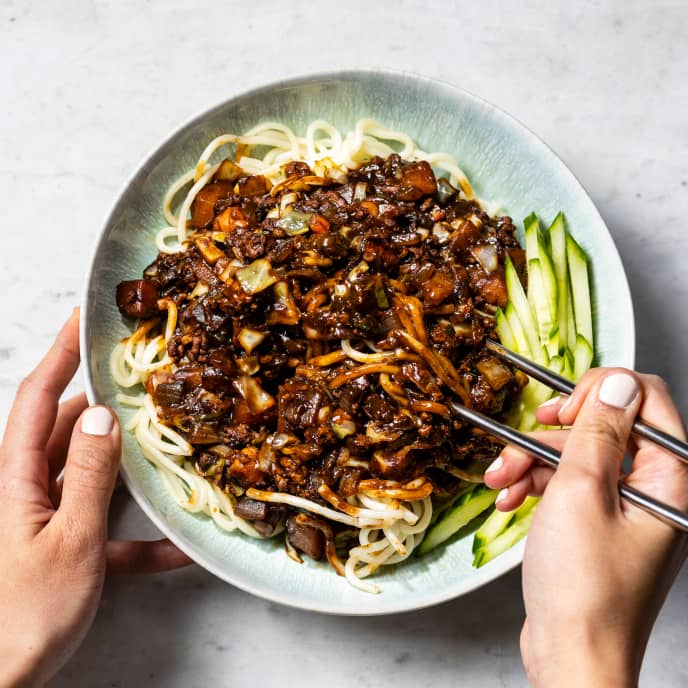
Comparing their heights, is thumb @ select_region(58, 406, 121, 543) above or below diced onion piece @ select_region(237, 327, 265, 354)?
below

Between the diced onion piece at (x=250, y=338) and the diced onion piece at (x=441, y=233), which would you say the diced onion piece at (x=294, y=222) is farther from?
the diced onion piece at (x=441, y=233)

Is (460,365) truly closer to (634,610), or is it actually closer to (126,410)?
(634,610)

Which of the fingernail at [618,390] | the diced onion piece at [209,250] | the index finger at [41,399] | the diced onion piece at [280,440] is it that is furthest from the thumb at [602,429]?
the index finger at [41,399]

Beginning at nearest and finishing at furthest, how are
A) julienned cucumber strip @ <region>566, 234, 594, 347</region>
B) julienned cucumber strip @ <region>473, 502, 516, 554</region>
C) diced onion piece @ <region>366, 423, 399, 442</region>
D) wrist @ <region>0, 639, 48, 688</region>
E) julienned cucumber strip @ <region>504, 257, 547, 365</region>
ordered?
1. wrist @ <region>0, 639, 48, 688</region>
2. diced onion piece @ <region>366, 423, 399, 442</region>
3. julienned cucumber strip @ <region>473, 502, 516, 554</region>
4. julienned cucumber strip @ <region>504, 257, 547, 365</region>
5. julienned cucumber strip @ <region>566, 234, 594, 347</region>

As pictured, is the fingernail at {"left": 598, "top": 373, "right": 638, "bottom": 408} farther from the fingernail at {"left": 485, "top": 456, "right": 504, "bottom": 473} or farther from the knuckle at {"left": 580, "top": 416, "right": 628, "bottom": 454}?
the fingernail at {"left": 485, "top": 456, "right": 504, "bottom": 473}

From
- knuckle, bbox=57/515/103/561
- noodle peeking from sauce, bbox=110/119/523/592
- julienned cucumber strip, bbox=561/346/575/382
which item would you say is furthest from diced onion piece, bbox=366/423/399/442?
knuckle, bbox=57/515/103/561

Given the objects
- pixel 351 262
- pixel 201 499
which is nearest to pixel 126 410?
pixel 201 499
